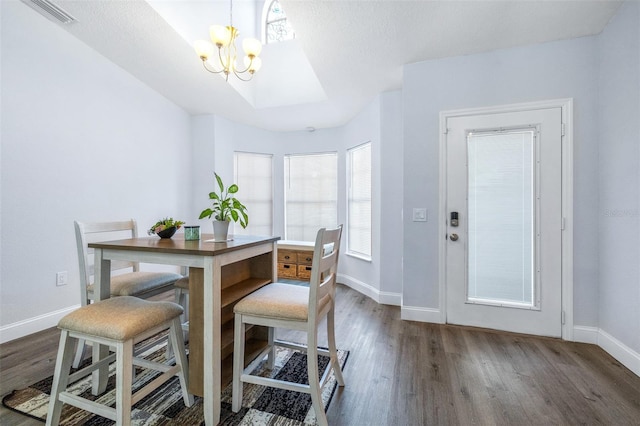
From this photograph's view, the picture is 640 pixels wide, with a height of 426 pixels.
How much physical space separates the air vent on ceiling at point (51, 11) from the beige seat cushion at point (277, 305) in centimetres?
315

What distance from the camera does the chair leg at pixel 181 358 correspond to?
62.2 inches

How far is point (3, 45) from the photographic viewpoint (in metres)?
2.43

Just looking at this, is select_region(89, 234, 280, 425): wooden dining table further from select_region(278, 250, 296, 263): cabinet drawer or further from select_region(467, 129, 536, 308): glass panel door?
select_region(278, 250, 296, 263): cabinet drawer

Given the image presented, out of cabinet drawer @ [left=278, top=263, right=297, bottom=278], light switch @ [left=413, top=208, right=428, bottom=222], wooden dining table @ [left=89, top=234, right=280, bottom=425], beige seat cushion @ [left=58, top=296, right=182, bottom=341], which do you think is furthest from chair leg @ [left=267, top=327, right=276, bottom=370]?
cabinet drawer @ [left=278, top=263, right=297, bottom=278]

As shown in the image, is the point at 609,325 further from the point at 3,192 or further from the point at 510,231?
the point at 3,192

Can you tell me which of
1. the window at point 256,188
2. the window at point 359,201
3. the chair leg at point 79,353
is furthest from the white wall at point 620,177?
the window at point 256,188

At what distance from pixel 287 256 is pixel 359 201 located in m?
1.42

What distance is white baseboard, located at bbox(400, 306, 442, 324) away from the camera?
2.85m

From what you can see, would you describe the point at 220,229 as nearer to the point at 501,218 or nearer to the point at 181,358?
the point at 181,358

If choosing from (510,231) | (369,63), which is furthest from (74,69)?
(510,231)

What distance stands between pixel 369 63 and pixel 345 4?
75 centimetres

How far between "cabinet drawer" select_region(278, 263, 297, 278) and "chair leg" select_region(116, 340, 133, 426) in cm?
319

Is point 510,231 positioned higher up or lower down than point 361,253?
higher up

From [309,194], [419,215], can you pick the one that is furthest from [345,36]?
[309,194]
